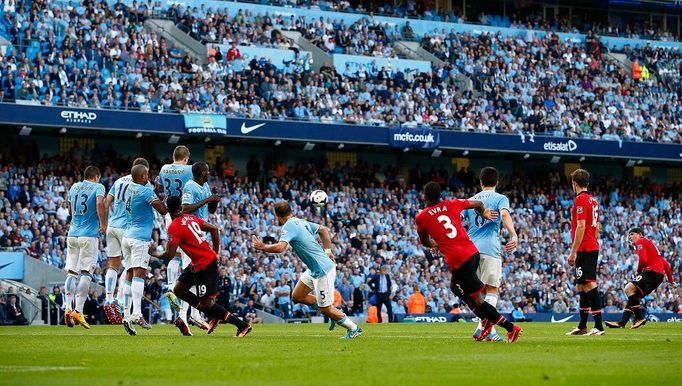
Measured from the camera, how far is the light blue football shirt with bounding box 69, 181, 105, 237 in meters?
21.1

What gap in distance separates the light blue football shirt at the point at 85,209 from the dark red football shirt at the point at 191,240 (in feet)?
12.4

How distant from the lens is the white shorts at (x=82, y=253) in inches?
830

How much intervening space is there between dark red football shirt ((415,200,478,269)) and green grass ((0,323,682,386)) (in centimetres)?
124

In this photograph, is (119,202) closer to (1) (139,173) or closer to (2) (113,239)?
(2) (113,239)

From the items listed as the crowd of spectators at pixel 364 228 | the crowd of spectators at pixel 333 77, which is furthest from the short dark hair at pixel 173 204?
the crowd of spectators at pixel 333 77

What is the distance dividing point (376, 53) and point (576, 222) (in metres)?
32.6

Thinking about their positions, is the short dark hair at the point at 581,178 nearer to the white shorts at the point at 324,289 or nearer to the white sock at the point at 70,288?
the white shorts at the point at 324,289

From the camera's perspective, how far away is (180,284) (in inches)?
705

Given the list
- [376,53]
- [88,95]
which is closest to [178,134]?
[88,95]

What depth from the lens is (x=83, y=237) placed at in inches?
834

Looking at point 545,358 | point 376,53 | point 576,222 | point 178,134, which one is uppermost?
point 376,53

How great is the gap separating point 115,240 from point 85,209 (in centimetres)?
106

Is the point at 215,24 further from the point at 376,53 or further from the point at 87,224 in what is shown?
the point at 87,224

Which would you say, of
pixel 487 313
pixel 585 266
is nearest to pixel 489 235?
pixel 487 313
